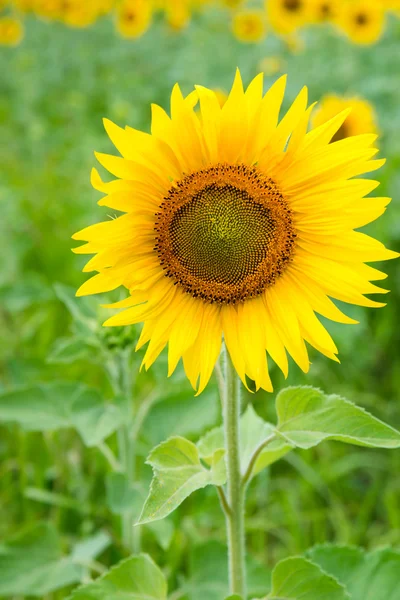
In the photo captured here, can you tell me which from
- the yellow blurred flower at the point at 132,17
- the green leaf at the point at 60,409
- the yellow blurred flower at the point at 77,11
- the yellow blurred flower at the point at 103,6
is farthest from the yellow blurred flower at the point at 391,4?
the green leaf at the point at 60,409

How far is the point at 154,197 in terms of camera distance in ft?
4.68

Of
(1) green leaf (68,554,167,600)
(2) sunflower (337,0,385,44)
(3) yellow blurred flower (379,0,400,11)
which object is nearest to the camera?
(1) green leaf (68,554,167,600)

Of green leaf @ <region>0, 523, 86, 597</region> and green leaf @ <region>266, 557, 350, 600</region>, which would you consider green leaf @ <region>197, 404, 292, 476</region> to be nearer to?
green leaf @ <region>266, 557, 350, 600</region>

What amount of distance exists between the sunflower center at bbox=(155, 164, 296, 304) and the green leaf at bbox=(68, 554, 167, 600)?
599 millimetres

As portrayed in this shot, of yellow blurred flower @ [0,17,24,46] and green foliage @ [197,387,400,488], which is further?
yellow blurred flower @ [0,17,24,46]

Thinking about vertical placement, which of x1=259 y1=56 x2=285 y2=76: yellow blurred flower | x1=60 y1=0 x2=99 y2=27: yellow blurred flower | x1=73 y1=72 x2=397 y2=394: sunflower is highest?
x1=60 y1=0 x2=99 y2=27: yellow blurred flower

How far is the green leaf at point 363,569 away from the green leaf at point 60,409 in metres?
0.61

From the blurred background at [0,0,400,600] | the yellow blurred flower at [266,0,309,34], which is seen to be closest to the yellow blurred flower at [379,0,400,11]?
the blurred background at [0,0,400,600]

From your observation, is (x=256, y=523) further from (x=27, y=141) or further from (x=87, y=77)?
(x=87, y=77)

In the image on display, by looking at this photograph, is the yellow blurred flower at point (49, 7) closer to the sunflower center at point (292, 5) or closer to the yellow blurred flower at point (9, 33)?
the yellow blurred flower at point (9, 33)

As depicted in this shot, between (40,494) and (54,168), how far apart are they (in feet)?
12.6

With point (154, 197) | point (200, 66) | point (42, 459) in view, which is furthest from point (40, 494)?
point (200, 66)

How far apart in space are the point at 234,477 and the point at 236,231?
498 mm

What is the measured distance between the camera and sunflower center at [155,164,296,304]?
4.65ft
